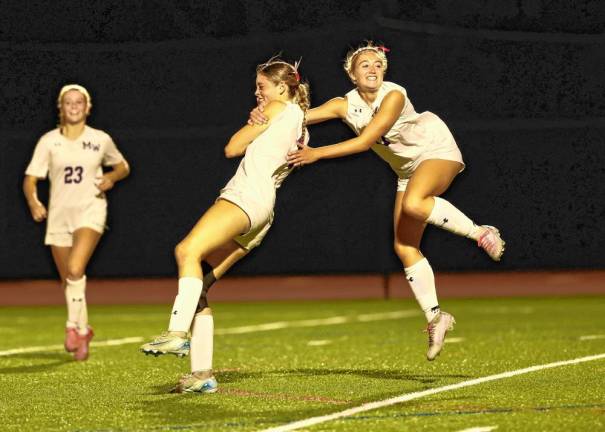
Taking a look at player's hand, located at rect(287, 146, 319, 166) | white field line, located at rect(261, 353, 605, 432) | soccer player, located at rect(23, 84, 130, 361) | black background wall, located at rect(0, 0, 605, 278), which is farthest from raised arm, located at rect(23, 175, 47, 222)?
black background wall, located at rect(0, 0, 605, 278)

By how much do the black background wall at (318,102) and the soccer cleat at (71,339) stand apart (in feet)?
25.9

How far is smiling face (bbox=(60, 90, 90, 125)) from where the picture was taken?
10773 mm

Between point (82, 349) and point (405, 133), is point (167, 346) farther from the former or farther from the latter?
point (82, 349)

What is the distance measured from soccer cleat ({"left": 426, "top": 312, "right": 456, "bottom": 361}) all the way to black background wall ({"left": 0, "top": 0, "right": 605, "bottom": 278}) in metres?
9.28

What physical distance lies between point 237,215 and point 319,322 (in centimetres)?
755

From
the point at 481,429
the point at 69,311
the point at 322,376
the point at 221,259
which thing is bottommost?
the point at 481,429

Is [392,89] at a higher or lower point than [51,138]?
lower

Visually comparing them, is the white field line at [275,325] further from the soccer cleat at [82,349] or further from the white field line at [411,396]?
the white field line at [411,396]

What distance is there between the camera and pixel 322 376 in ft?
29.5

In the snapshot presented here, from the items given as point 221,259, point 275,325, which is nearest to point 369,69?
point 221,259

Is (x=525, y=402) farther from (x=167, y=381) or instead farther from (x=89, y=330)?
(x=89, y=330)

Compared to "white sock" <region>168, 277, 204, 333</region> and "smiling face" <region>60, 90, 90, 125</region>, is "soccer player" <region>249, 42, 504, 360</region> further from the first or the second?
"smiling face" <region>60, 90, 90, 125</region>

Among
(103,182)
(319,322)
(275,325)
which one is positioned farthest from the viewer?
(319,322)

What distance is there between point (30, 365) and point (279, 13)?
31.2ft
